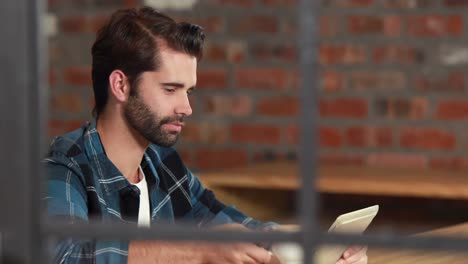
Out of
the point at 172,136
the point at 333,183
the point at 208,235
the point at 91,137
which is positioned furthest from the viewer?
the point at 333,183

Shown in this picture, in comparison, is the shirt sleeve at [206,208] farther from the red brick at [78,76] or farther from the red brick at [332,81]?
the red brick at [78,76]

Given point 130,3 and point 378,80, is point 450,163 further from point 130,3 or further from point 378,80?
point 130,3

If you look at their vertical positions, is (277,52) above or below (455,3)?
below

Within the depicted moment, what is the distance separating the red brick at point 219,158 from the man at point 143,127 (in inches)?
45.5

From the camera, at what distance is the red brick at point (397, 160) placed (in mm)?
3363

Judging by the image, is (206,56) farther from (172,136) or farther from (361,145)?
(172,136)

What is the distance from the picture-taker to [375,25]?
3.36m

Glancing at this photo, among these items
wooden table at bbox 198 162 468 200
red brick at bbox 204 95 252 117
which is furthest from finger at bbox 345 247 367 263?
red brick at bbox 204 95 252 117

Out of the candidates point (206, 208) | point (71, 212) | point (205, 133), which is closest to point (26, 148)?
point (71, 212)

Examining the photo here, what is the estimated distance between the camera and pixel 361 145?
11.2 ft

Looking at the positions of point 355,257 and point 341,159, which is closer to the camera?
point 355,257

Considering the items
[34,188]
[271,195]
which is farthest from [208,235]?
[271,195]

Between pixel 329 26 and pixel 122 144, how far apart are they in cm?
142

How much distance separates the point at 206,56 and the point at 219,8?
186 mm
